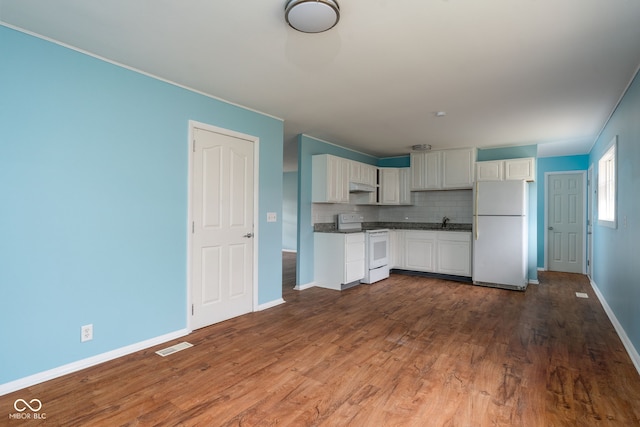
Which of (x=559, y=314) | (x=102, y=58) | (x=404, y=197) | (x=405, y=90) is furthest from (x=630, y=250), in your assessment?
(x=102, y=58)

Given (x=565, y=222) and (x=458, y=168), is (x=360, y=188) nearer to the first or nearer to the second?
(x=458, y=168)

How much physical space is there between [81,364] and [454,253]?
5.29 m

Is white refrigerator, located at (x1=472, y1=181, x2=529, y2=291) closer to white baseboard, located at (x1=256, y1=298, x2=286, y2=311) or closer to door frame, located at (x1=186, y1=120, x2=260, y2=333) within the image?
white baseboard, located at (x1=256, y1=298, x2=286, y2=311)

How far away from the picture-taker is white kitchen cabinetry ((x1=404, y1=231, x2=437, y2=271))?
595 cm

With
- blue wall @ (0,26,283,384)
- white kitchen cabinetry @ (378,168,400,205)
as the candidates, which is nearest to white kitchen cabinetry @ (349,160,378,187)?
white kitchen cabinetry @ (378,168,400,205)

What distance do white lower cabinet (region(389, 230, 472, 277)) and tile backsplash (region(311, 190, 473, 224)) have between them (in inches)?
25.1

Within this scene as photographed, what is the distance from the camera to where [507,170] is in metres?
5.45

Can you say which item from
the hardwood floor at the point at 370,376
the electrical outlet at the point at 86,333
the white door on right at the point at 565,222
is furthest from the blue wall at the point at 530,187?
the electrical outlet at the point at 86,333

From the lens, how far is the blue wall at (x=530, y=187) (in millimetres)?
5434

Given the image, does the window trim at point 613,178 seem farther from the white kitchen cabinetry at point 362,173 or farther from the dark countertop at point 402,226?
the white kitchen cabinetry at point 362,173

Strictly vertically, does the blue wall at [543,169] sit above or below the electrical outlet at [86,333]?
above

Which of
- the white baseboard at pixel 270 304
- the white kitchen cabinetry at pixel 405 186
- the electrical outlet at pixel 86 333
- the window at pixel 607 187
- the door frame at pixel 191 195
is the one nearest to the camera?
the electrical outlet at pixel 86 333

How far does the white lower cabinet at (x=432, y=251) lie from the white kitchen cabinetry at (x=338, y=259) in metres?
1.25

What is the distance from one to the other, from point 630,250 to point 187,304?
4.07 m
